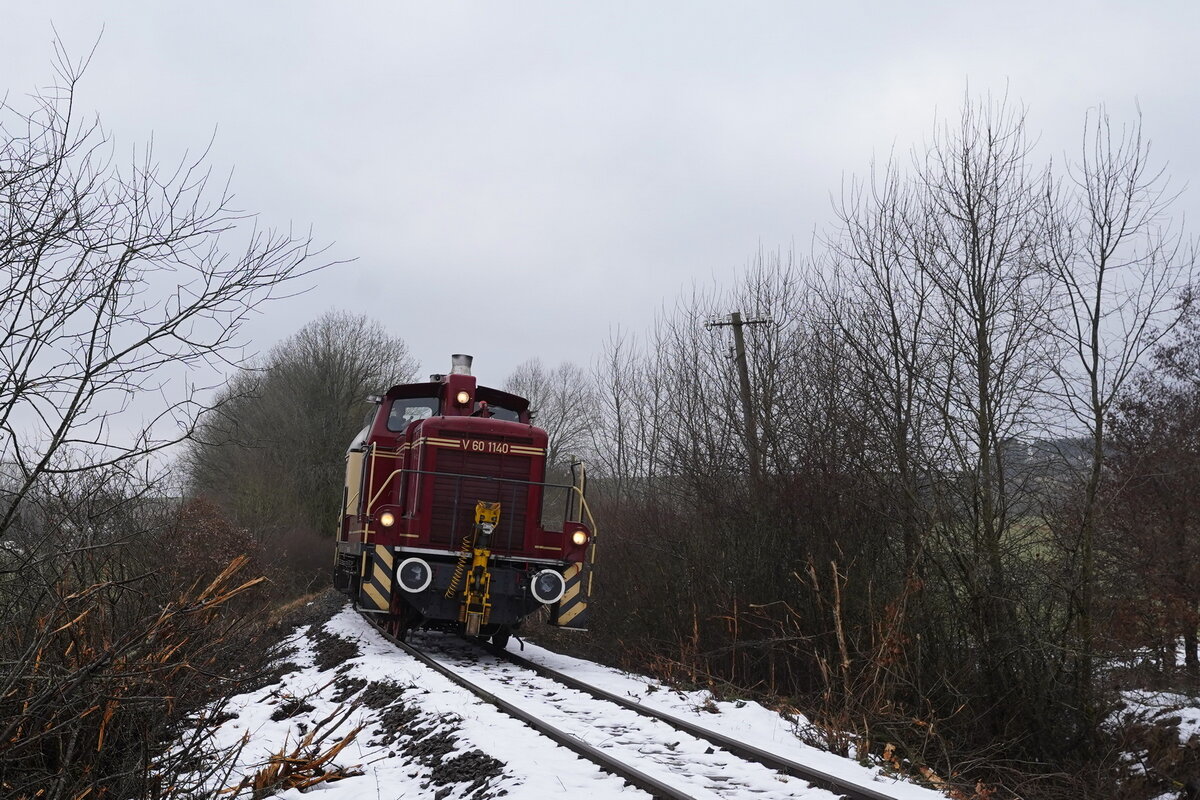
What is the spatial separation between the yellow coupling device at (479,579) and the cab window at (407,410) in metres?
2.64

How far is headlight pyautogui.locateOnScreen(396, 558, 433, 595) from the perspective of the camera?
36.0 feet

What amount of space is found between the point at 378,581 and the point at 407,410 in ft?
10.3

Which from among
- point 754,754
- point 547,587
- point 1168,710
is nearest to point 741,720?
point 754,754

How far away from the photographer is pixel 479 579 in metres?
11.2

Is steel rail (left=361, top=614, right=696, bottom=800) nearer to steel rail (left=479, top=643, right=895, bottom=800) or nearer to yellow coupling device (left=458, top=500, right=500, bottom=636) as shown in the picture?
steel rail (left=479, top=643, right=895, bottom=800)

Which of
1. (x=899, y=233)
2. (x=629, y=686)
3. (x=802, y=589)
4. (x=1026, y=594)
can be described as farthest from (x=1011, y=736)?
(x=899, y=233)

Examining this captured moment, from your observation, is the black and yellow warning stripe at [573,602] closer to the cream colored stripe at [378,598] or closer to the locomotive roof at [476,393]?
the cream colored stripe at [378,598]

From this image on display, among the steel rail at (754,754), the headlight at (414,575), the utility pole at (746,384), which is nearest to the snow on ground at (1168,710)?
the utility pole at (746,384)

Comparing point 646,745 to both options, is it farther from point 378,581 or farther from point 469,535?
point 378,581

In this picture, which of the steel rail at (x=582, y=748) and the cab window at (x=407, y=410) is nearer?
the steel rail at (x=582, y=748)

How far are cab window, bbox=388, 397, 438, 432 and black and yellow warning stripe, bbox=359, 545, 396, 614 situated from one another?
2568 millimetres

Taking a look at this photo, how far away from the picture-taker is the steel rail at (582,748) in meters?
5.28

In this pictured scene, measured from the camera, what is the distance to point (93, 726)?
17.1ft

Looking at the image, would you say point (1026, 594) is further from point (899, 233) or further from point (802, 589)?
point (899, 233)
